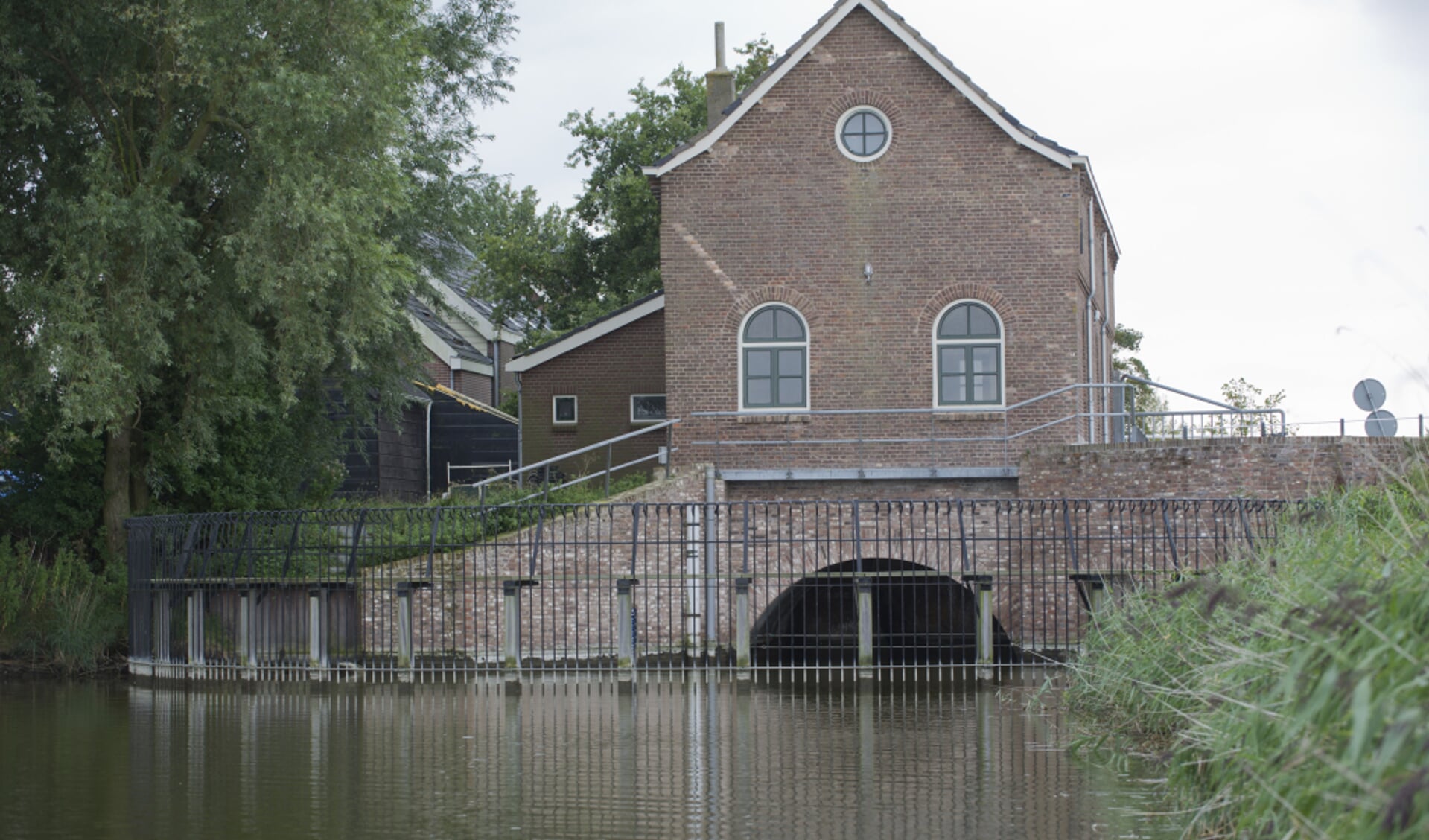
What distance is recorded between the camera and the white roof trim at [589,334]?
29422 millimetres

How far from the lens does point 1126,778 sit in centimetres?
958

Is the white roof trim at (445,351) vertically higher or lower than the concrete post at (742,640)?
higher

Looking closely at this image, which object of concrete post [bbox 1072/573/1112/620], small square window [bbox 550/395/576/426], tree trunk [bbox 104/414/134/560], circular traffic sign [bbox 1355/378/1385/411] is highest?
small square window [bbox 550/395/576/426]

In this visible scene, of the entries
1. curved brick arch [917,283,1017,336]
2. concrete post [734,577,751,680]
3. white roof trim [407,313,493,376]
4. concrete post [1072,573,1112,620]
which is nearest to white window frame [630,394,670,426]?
curved brick arch [917,283,1017,336]

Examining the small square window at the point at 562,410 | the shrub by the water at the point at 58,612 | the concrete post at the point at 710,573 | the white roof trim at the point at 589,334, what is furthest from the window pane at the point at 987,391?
the shrub by the water at the point at 58,612

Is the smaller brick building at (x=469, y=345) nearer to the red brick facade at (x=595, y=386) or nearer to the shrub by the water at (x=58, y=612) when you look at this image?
the red brick facade at (x=595, y=386)

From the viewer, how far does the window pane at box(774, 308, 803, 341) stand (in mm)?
24312

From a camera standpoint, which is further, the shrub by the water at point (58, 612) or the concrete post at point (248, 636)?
the shrub by the water at point (58, 612)

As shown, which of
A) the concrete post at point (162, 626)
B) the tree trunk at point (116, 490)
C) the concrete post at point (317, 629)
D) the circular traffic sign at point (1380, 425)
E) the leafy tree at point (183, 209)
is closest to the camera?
the concrete post at point (317, 629)

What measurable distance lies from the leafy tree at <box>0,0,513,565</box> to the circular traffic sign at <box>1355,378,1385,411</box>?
13.8 metres

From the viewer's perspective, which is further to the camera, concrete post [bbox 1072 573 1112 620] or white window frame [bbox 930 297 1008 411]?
white window frame [bbox 930 297 1008 411]

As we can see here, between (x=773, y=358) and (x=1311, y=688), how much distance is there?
63.1ft

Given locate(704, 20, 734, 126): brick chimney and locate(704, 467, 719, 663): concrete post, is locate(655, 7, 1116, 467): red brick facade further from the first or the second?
locate(704, 20, 734, 126): brick chimney

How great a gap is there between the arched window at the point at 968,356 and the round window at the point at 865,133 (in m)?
2.94
